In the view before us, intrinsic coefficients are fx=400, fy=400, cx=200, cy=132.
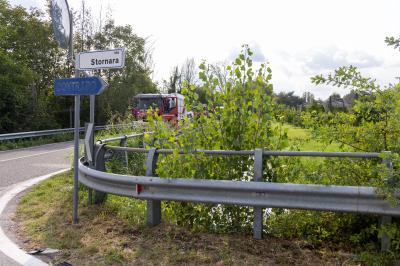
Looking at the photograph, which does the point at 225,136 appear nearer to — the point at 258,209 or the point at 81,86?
the point at 258,209

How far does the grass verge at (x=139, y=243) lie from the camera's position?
405cm

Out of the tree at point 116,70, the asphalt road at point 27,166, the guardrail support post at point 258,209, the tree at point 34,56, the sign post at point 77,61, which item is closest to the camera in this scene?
the guardrail support post at point 258,209

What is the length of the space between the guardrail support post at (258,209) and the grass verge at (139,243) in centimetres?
11

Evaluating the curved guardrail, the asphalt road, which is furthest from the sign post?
the asphalt road

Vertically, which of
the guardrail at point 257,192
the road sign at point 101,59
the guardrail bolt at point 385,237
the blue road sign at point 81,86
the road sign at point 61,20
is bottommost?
the guardrail bolt at point 385,237

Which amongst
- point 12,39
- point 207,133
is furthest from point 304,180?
point 12,39

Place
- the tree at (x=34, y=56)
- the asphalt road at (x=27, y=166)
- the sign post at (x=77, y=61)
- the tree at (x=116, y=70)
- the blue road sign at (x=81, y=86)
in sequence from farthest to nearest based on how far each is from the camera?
the tree at (x=116, y=70)
the tree at (x=34, y=56)
the asphalt road at (x=27, y=166)
the sign post at (x=77, y=61)
the blue road sign at (x=81, y=86)

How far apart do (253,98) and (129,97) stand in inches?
1042

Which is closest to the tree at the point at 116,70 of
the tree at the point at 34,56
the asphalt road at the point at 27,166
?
the tree at the point at 34,56

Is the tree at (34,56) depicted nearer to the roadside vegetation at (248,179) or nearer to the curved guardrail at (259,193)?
the roadside vegetation at (248,179)

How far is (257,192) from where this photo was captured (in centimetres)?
430

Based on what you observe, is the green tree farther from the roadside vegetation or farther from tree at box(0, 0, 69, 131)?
tree at box(0, 0, 69, 131)

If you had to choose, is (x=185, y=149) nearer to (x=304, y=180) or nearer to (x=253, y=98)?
(x=253, y=98)

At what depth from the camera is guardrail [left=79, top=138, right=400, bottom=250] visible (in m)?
3.95
